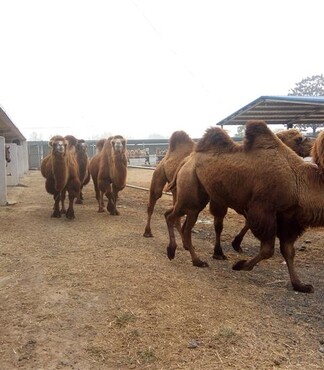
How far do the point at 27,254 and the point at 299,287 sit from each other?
151 inches

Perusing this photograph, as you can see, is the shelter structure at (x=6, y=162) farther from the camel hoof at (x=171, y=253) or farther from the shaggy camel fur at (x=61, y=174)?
the camel hoof at (x=171, y=253)

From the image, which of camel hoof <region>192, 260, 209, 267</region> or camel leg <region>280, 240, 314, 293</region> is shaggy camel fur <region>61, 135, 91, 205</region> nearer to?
camel hoof <region>192, 260, 209, 267</region>

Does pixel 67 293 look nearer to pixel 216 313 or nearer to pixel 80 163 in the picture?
pixel 216 313

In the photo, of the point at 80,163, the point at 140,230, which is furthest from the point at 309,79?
the point at 140,230

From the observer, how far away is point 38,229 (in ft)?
27.4

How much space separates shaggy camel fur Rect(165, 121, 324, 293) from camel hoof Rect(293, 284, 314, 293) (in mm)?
11

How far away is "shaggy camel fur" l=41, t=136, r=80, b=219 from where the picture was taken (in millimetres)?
9961

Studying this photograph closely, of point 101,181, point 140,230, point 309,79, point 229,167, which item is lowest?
point 140,230

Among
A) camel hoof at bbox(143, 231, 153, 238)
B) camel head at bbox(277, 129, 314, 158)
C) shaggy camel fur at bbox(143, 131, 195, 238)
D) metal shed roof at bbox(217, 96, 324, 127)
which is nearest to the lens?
camel head at bbox(277, 129, 314, 158)

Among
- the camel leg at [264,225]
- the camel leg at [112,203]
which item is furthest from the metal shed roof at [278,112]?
the camel leg at [264,225]

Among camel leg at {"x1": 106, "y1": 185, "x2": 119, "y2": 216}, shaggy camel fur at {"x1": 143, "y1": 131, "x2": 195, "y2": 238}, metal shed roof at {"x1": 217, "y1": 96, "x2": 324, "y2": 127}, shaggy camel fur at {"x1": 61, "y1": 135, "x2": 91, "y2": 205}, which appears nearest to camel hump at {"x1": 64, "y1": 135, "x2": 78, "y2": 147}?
shaggy camel fur at {"x1": 61, "y1": 135, "x2": 91, "y2": 205}

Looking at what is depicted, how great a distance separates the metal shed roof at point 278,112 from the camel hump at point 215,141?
4.15 m

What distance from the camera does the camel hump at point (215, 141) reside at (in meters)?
5.84

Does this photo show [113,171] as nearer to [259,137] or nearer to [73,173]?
[73,173]
